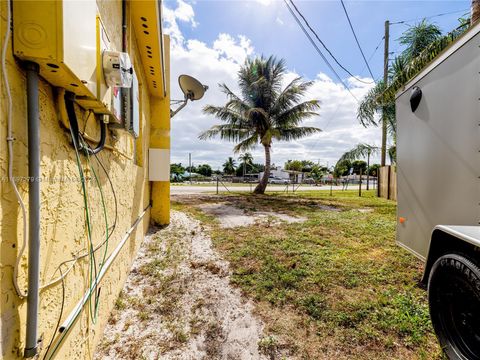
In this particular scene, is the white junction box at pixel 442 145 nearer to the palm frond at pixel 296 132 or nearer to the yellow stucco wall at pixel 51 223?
the yellow stucco wall at pixel 51 223

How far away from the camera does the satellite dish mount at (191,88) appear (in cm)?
543

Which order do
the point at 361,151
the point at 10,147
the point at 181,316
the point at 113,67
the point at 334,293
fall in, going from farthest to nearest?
1. the point at 361,151
2. the point at 334,293
3. the point at 181,316
4. the point at 113,67
5. the point at 10,147

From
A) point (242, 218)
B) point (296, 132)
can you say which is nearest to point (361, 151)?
point (296, 132)

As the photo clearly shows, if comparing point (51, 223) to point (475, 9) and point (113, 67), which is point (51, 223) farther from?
point (475, 9)

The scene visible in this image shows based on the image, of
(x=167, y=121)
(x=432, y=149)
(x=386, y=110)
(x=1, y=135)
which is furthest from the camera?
(x=386, y=110)

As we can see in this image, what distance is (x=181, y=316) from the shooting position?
7.79 ft

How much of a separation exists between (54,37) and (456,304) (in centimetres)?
315

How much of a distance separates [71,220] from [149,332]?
4.63ft

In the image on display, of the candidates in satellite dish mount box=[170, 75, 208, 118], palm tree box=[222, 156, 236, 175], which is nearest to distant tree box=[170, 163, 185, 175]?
palm tree box=[222, 156, 236, 175]

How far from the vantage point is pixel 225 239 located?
4.97 m

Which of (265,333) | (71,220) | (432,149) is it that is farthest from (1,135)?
(432,149)

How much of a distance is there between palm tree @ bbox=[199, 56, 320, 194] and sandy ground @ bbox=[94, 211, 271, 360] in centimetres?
1205

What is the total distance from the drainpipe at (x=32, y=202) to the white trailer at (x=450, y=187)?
2524 millimetres

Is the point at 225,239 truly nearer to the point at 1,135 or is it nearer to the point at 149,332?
the point at 149,332
